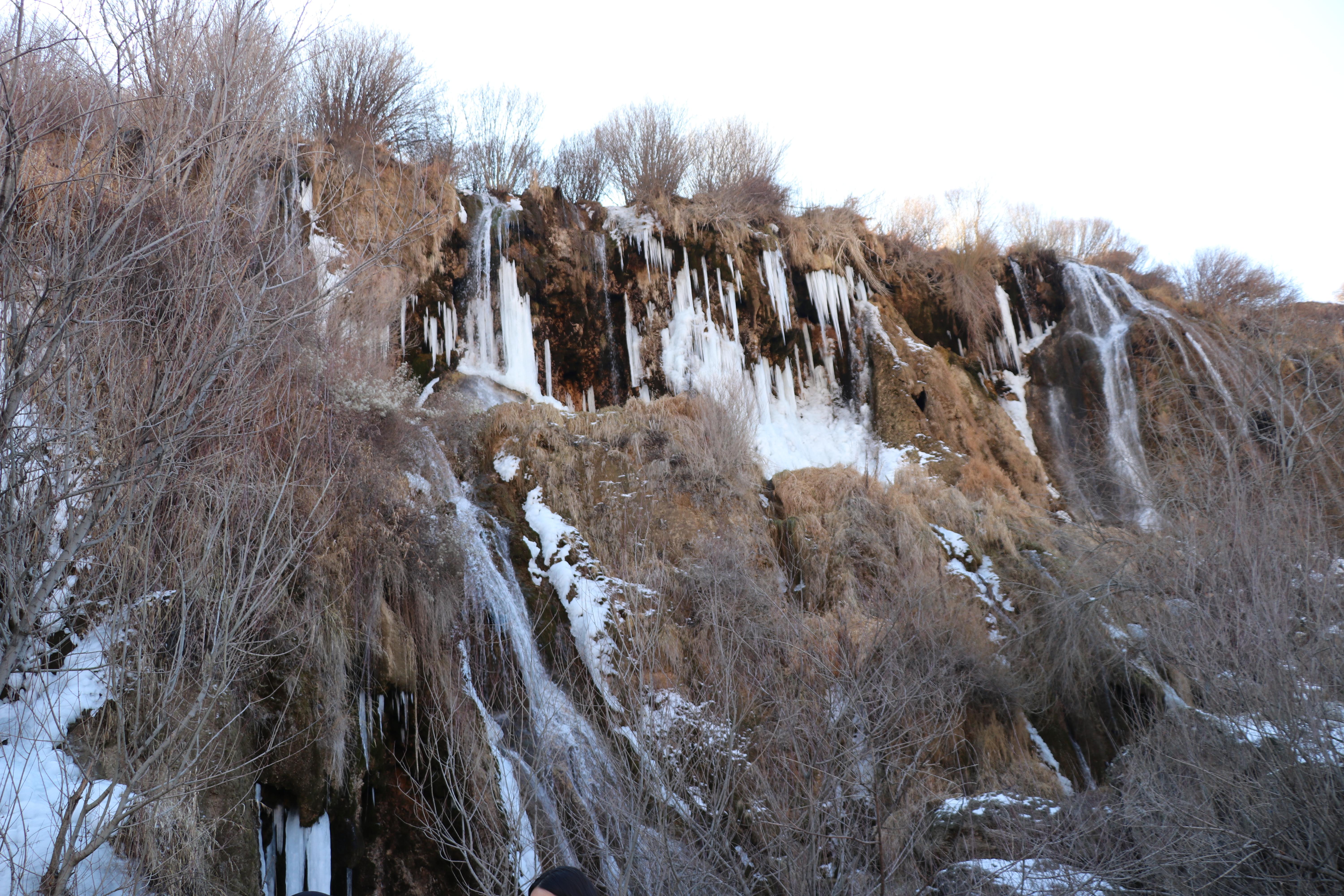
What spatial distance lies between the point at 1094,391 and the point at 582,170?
16057 mm

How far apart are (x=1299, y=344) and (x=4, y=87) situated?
20.9 metres

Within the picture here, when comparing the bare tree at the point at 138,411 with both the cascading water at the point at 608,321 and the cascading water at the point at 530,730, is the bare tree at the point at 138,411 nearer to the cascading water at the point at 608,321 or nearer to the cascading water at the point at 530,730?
the cascading water at the point at 530,730

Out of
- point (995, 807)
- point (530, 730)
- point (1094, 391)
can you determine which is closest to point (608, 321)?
point (530, 730)

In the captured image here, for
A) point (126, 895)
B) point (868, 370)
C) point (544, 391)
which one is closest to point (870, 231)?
point (868, 370)

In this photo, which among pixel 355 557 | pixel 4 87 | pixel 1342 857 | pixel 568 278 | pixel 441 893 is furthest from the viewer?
pixel 568 278

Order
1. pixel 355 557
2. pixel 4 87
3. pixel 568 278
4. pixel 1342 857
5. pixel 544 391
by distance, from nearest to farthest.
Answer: pixel 4 87
pixel 1342 857
pixel 355 557
pixel 544 391
pixel 568 278

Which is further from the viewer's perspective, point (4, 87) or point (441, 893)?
point (441, 893)

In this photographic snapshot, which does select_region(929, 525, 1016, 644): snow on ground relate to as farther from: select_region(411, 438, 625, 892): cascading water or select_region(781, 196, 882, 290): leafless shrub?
select_region(781, 196, 882, 290): leafless shrub

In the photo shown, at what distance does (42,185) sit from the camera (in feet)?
13.0

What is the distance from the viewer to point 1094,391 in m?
19.0

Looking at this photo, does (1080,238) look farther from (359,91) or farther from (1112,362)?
(359,91)

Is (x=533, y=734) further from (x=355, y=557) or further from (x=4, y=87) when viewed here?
(x=4, y=87)

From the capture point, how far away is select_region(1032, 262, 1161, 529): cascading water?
16844 mm

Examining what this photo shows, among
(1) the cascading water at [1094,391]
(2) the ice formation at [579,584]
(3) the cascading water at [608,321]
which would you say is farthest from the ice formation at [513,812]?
(1) the cascading water at [1094,391]
